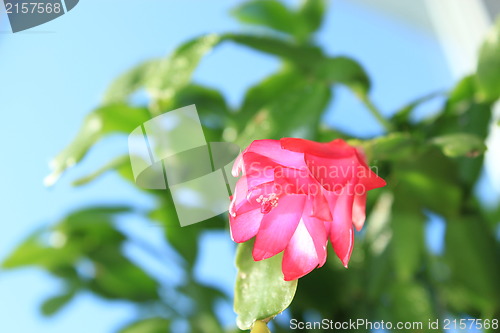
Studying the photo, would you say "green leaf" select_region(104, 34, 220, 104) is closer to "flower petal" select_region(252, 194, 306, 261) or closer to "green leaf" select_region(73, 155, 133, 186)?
"green leaf" select_region(73, 155, 133, 186)

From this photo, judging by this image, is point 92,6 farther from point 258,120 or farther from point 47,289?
point 47,289

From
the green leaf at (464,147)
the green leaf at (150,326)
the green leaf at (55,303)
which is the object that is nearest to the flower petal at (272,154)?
the green leaf at (464,147)

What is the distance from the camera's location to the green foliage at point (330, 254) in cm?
55

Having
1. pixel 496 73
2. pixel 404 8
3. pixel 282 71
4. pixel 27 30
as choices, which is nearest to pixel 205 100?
pixel 282 71

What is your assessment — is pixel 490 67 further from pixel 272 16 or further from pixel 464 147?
pixel 272 16

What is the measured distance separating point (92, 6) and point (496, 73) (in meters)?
0.47

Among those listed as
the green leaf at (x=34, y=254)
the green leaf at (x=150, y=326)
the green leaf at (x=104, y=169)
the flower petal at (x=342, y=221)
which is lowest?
the green leaf at (x=150, y=326)

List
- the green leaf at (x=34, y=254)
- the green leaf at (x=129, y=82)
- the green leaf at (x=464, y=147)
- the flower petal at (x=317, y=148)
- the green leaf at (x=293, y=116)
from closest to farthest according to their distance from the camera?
the flower petal at (x=317, y=148)
the green leaf at (x=464, y=147)
the green leaf at (x=293, y=116)
the green leaf at (x=129, y=82)
the green leaf at (x=34, y=254)

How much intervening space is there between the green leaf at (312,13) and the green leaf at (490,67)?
0.93ft

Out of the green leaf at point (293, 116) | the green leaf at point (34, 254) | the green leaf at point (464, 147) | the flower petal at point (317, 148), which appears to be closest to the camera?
the flower petal at point (317, 148)

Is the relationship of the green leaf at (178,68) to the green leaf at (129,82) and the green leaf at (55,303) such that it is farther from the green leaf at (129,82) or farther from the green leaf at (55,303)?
the green leaf at (55,303)

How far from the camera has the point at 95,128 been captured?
22.8 inches

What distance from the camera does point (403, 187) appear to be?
603 mm

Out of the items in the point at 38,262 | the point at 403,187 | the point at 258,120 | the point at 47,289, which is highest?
the point at 258,120
